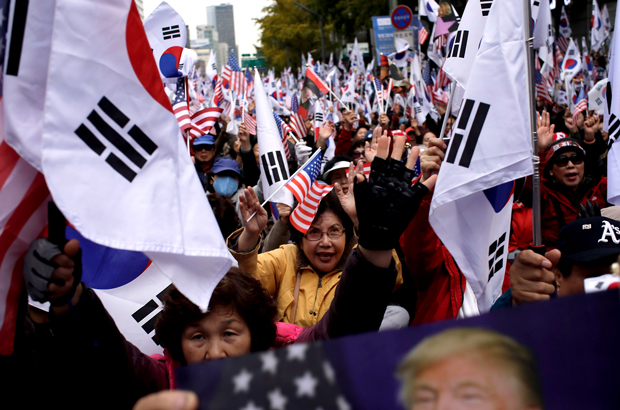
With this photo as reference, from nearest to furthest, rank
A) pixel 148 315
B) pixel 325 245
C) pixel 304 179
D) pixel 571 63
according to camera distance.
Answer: pixel 148 315, pixel 325 245, pixel 304 179, pixel 571 63

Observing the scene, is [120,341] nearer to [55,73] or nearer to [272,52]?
[55,73]

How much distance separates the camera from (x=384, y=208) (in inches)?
67.0

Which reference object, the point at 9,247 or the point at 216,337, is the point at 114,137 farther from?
the point at 216,337

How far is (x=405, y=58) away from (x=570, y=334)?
15.2 meters

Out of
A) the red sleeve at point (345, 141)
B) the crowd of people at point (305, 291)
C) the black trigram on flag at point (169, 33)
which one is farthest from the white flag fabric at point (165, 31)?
the red sleeve at point (345, 141)

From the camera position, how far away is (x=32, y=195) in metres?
1.62

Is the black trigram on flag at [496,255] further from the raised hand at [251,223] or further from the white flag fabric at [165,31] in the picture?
the white flag fabric at [165,31]

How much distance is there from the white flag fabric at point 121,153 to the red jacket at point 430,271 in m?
1.27

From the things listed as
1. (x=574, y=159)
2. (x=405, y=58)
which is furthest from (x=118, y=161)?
(x=405, y=58)

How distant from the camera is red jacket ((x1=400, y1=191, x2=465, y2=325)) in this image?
2.66 metres

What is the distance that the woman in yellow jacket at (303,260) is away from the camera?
2865 millimetres

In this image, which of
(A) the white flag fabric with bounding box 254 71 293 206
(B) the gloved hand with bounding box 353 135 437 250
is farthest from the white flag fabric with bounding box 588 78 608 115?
(B) the gloved hand with bounding box 353 135 437 250

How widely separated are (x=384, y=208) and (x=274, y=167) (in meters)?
2.86

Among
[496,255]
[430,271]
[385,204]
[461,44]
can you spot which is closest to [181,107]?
[461,44]
